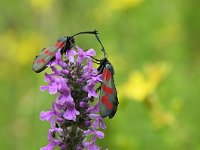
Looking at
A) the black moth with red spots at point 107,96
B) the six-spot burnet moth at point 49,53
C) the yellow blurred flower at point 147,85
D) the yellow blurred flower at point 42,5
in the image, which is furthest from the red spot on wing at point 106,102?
the yellow blurred flower at point 42,5

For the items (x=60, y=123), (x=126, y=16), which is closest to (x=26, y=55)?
(x=126, y=16)

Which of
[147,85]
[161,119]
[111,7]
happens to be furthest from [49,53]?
[111,7]

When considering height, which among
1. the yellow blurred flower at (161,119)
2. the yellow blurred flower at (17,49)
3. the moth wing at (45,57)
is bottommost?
the moth wing at (45,57)

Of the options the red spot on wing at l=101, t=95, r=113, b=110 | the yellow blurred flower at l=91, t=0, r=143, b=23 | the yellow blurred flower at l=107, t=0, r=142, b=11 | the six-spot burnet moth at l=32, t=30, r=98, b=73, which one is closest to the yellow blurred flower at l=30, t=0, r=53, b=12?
the yellow blurred flower at l=91, t=0, r=143, b=23

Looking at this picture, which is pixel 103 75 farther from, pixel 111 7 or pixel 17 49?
pixel 111 7

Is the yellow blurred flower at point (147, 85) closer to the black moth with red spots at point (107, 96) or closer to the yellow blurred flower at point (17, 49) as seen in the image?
the yellow blurred flower at point (17, 49)
